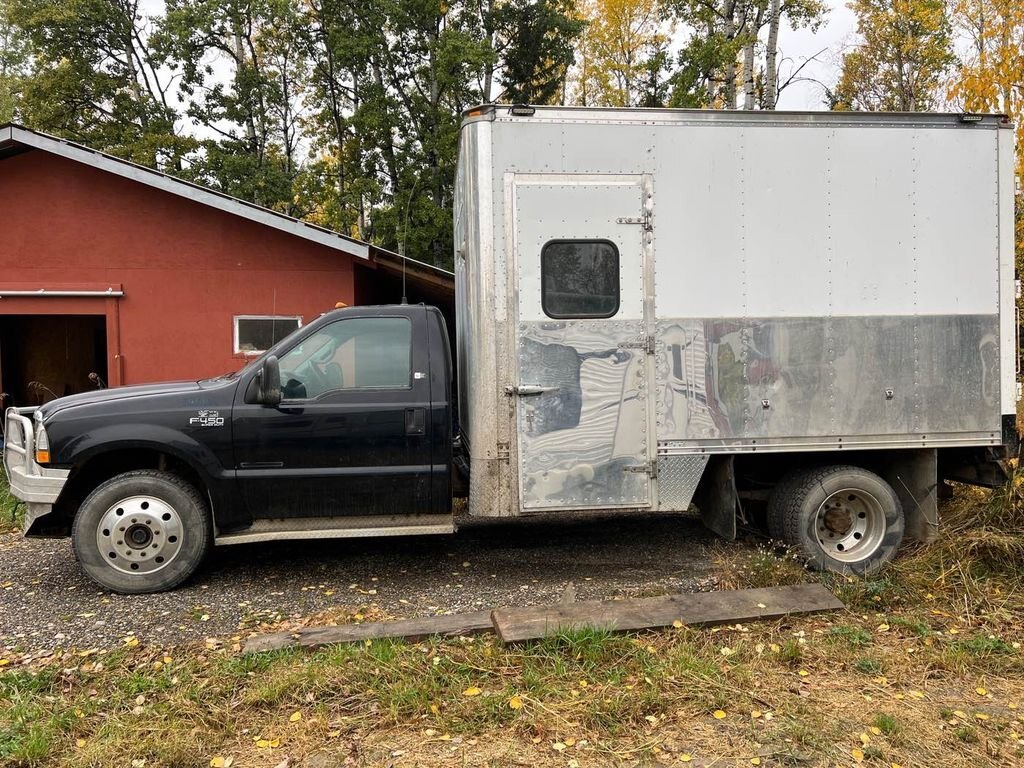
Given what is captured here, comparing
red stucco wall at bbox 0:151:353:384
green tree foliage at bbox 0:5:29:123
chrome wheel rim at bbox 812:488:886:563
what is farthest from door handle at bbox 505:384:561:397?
green tree foliage at bbox 0:5:29:123

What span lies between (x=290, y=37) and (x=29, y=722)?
26.2 metres

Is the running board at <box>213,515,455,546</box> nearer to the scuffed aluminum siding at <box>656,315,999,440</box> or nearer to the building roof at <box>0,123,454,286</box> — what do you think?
the scuffed aluminum siding at <box>656,315,999,440</box>

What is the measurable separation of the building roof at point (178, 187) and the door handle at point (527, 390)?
4734mm

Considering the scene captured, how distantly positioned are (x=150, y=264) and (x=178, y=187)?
1203 millimetres

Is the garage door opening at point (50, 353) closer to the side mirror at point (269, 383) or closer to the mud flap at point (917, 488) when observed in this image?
the side mirror at point (269, 383)

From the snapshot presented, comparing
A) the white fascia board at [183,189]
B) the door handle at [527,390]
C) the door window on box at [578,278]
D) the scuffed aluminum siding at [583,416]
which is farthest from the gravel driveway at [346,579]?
the white fascia board at [183,189]

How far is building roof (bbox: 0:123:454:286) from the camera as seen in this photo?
9.16 m

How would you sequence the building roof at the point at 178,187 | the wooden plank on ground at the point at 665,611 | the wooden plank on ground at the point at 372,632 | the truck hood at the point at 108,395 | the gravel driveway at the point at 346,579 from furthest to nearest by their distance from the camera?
the building roof at the point at 178,187 < the truck hood at the point at 108,395 < the gravel driveway at the point at 346,579 < the wooden plank on ground at the point at 665,611 < the wooden plank on ground at the point at 372,632

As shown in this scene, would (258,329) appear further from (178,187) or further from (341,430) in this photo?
(341,430)

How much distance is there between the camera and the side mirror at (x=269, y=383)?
488 cm

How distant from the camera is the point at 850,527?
5500mm

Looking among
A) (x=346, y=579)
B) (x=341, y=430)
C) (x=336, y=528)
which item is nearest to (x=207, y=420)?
(x=341, y=430)

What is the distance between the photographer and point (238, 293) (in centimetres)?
1004

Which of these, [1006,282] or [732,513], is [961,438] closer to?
[1006,282]
